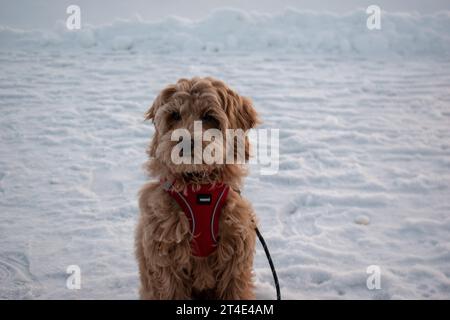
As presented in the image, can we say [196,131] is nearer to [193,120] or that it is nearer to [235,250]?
[193,120]

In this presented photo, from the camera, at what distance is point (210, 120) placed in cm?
258

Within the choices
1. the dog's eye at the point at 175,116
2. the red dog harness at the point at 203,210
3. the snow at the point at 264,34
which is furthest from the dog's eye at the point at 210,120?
the snow at the point at 264,34

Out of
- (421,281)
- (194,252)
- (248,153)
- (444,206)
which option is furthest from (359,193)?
(194,252)

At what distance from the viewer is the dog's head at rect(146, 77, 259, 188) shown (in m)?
2.40

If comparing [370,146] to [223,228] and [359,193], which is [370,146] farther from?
[223,228]

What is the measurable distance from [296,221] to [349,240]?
21.4 inches

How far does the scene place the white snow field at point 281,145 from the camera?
339 cm

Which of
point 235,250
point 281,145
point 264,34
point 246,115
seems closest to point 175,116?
point 246,115

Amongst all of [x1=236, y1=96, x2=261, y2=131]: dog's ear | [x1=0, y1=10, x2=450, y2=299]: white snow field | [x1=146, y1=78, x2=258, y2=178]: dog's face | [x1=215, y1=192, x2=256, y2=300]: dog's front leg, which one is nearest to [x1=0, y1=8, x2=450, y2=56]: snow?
[x1=0, y1=10, x2=450, y2=299]: white snow field

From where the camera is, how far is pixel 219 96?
2596 mm

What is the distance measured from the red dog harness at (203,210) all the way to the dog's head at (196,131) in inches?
3.2

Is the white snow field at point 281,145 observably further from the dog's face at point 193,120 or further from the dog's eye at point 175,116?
the dog's eye at point 175,116

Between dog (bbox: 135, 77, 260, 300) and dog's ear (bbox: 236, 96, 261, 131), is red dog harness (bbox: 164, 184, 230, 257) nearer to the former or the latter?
dog (bbox: 135, 77, 260, 300)

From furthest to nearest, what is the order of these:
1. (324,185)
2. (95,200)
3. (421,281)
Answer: (324,185), (95,200), (421,281)
